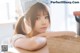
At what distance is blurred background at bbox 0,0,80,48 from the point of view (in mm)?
1465

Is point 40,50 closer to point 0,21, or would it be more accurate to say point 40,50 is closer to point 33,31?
point 33,31

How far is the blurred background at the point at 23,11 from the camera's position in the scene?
146 cm

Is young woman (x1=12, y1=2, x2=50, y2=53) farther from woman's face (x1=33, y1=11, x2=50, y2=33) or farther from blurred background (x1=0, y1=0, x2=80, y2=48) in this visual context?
blurred background (x1=0, y1=0, x2=80, y2=48)

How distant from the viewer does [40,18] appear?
3.57ft

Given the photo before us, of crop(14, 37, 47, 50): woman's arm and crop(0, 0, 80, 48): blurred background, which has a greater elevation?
crop(0, 0, 80, 48): blurred background

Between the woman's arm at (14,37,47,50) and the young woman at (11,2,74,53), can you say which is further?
the young woman at (11,2,74,53)

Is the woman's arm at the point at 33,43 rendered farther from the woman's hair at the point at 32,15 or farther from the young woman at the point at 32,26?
the woman's hair at the point at 32,15

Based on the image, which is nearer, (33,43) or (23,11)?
(33,43)

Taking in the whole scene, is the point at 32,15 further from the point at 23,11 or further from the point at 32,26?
the point at 23,11

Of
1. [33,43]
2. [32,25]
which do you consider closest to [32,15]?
[32,25]

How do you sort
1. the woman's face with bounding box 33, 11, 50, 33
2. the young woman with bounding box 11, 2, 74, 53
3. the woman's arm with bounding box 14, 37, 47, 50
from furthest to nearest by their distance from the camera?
the woman's face with bounding box 33, 11, 50, 33 < the young woman with bounding box 11, 2, 74, 53 < the woman's arm with bounding box 14, 37, 47, 50

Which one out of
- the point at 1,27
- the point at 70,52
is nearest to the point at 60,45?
the point at 70,52

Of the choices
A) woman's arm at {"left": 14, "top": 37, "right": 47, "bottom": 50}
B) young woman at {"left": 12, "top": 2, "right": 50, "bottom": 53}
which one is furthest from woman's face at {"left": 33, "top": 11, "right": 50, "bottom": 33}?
woman's arm at {"left": 14, "top": 37, "right": 47, "bottom": 50}

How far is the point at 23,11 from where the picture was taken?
4.79 ft
